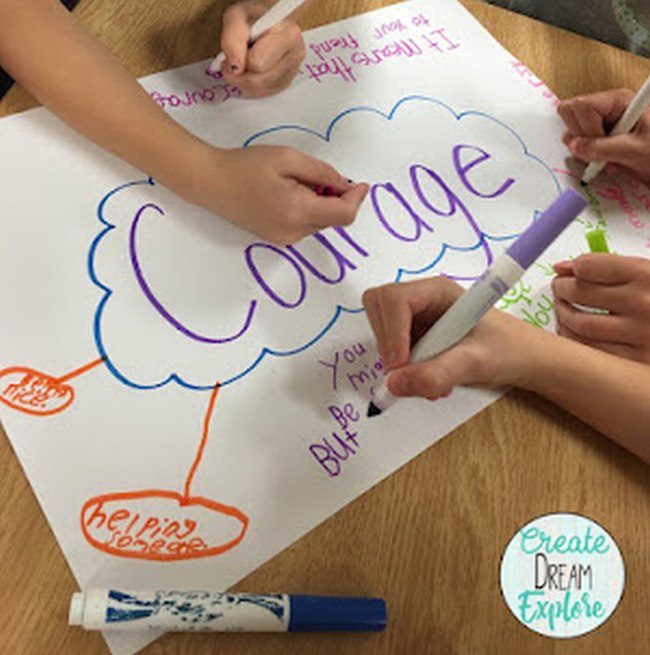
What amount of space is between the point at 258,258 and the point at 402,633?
0.27 meters

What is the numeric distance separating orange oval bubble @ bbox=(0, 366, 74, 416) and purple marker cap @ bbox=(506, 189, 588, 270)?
0.28 m

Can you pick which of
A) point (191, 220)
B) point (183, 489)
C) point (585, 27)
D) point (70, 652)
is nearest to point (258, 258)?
point (191, 220)

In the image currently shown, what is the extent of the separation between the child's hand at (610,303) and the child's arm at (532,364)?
0.03 meters

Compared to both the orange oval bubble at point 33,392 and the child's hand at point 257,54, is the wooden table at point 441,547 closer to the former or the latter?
the orange oval bubble at point 33,392

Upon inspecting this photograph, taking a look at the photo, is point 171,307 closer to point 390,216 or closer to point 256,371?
point 256,371

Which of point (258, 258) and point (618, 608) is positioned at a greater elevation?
point (258, 258)

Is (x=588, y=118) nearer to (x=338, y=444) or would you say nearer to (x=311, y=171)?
(x=311, y=171)

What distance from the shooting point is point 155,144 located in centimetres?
56

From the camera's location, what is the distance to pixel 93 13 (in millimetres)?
639

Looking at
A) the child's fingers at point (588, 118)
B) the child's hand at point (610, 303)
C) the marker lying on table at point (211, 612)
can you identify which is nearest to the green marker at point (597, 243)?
the child's hand at point (610, 303)

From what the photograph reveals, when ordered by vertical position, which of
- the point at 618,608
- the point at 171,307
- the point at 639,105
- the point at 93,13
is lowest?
the point at 618,608

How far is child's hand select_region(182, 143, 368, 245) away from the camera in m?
0.54

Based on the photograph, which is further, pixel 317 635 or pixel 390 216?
pixel 390 216

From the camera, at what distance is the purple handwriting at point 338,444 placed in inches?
18.6
